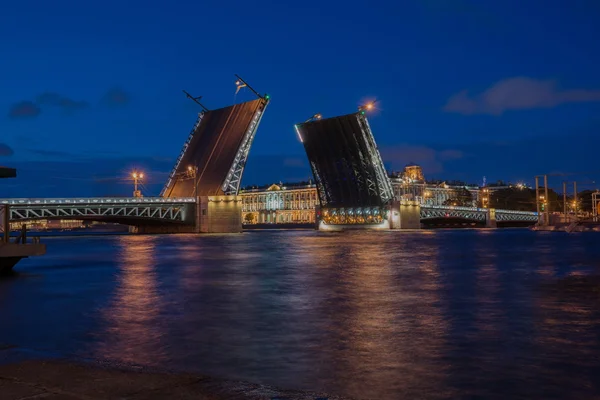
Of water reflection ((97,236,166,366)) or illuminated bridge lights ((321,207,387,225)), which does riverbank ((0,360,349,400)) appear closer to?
water reflection ((97,236,166,366))

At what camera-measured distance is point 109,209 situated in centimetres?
7031

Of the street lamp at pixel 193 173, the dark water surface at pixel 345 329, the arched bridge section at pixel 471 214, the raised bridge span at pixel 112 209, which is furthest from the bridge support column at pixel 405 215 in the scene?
the dark water surface at pixel 345 329

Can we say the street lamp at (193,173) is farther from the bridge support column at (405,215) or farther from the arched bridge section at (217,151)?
the bridge support column at (405,215)

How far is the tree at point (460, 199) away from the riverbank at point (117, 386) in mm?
137808

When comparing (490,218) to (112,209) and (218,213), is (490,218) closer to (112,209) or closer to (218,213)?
(218,213)

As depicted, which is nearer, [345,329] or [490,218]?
[345,329]

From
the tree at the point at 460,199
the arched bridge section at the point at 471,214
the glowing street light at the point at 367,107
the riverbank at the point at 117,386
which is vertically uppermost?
the glowing street light at the point at 367,107

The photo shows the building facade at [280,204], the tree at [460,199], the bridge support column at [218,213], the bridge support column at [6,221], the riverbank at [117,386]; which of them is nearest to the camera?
the riverbank at [117,386]

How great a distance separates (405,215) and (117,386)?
7950cm

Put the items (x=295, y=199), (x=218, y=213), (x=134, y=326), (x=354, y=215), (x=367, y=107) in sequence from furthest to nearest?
(x=295, y=199)
(x=354, y=215)
(x=218, y=213)
(x=367, y=107)
(x=134, y=326)

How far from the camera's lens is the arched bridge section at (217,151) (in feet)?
201

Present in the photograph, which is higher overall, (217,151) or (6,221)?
(217,151)

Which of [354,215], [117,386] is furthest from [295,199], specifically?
[117,386]

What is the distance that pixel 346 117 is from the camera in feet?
190
